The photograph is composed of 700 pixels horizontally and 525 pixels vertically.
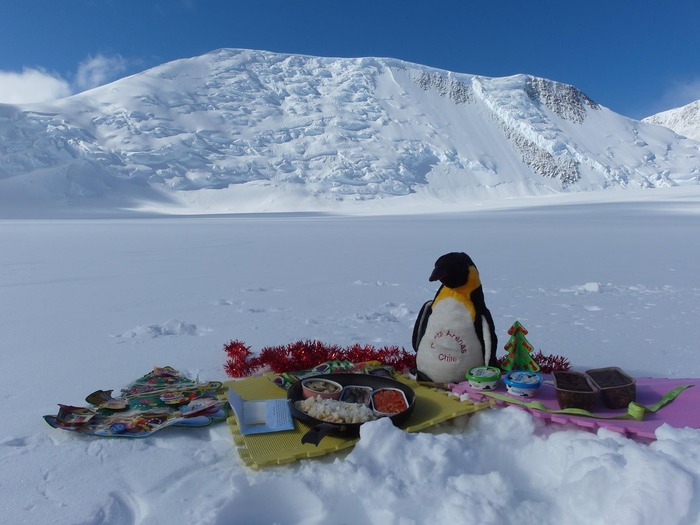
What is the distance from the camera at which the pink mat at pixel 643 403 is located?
221 cm

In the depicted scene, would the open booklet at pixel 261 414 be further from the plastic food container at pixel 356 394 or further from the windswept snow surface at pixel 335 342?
the plastic food container at pixel 356 394

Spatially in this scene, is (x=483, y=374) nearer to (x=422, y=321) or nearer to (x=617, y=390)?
(x=422, y=321)

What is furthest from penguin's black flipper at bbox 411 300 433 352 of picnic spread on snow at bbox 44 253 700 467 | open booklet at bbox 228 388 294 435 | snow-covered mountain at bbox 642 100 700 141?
snow-covered mountain at bbox 642 100 700 141

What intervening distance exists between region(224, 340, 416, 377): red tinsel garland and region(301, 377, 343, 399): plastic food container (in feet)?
1.78

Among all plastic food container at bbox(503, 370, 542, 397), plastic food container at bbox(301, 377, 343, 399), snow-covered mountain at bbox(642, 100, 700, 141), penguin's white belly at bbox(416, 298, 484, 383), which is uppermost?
snow-covered mountain at bbox(642, 100, 700, 141)

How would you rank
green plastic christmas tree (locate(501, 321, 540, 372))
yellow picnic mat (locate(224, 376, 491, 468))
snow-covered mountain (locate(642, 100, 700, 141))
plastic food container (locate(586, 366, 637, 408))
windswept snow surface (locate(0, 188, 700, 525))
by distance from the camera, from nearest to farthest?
windswept snow surface (locate(0, 188, 700, 525))
yellow picnic mat (locate(224, 376, 491, 468))
plastic food container (locate(586, 366, 637, 408))
green plastic christmas tree (locate(501, 321, 540, 372))
snow-covered mountain (locate(642, 100, 700, 141))

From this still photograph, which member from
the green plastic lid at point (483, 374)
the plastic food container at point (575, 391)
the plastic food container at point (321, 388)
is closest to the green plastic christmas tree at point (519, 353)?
the green plastic lid at point (483, 374)

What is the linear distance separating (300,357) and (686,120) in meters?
166

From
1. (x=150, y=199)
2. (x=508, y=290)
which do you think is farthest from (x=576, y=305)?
(x=150, y=199)

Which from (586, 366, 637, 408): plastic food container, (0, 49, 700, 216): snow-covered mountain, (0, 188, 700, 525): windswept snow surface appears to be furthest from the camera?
(0, 49, 700, 216): snow-covered mountain

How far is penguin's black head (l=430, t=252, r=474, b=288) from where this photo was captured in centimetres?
278

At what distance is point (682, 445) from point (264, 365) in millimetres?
2222

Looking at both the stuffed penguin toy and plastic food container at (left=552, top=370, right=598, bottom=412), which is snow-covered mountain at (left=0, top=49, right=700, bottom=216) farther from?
plastic food container at (left=552, top=370, right=598, bottom=412)

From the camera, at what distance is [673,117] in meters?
145
